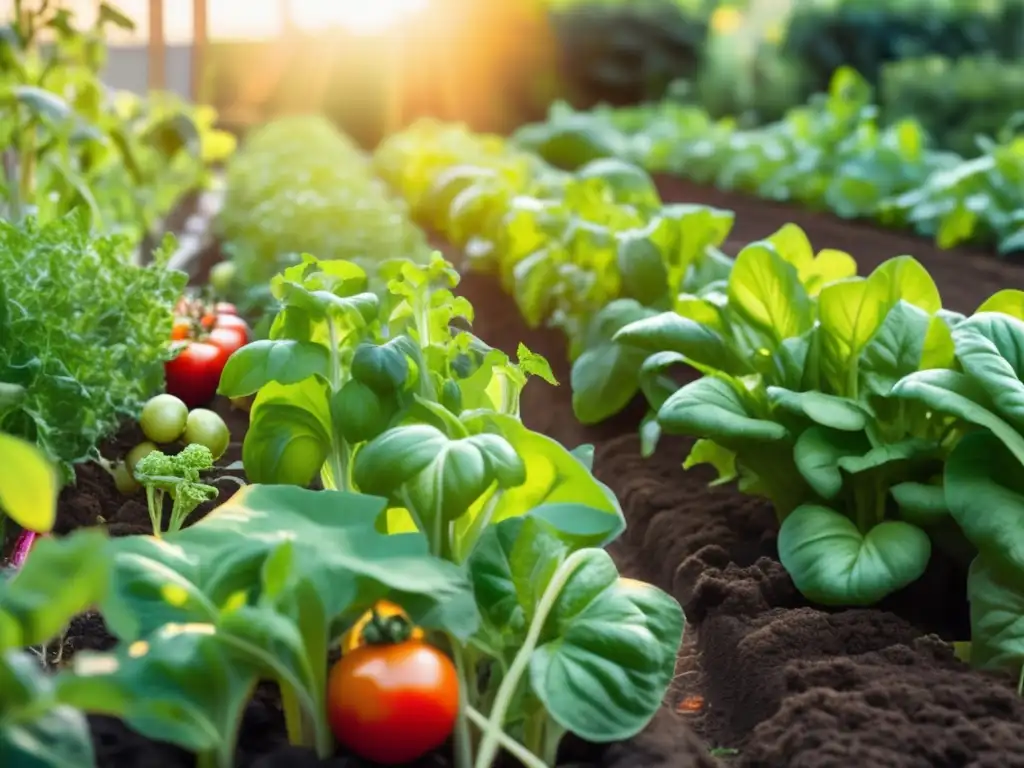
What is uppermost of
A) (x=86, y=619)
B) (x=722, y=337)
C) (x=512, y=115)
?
(x=722, y=337)

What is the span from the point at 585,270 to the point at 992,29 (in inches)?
397

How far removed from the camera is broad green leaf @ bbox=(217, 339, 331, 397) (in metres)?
1.87

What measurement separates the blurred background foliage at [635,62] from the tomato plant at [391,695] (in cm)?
764

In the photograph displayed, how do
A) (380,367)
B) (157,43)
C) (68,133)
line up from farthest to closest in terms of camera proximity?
1. (157,43)
2. (68,133)
3. (380,367)

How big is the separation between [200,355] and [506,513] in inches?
54.3

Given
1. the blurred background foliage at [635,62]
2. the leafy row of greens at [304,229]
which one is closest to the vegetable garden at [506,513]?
the leafy row of greens at [304,229]

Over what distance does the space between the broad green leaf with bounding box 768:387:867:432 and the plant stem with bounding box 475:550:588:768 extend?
2.65 feet

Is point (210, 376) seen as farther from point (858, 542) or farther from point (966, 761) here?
point (966, 761)

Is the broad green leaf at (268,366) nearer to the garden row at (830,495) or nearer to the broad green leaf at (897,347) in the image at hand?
the garden row at (830,495)

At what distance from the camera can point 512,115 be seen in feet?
49.9

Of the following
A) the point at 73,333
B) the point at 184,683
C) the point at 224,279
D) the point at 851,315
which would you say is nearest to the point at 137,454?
the point at 73,333

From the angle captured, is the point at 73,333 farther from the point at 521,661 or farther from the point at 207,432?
the point at 521,661

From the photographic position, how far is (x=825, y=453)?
7.72 ft

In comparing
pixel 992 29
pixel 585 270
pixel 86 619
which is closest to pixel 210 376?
pixel 86 619
